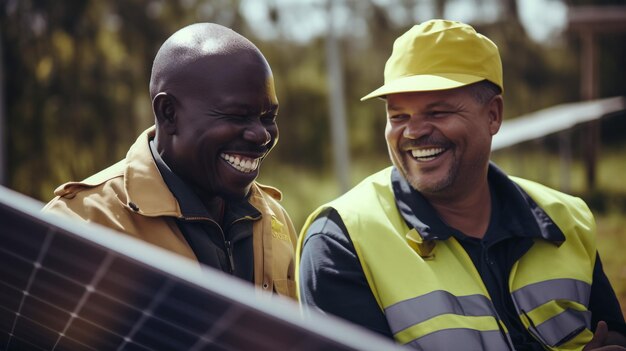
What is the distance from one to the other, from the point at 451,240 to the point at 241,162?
0.81 meters

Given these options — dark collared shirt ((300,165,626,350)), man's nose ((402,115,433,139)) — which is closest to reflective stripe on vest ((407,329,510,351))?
dark collared shirt ((300,165,626,350))

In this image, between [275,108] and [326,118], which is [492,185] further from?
[326,118]

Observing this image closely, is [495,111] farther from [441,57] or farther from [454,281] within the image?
[454,281]

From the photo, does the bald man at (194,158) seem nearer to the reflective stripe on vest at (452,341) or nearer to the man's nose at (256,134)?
the man's nose at (256,134)

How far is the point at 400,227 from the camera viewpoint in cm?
269

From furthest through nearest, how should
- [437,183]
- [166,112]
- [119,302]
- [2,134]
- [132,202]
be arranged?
[2,134] → [437,183] → [166,112] → [132,202] → [119,302]

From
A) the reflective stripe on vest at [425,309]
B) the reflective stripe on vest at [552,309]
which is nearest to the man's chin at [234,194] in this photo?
the reflective stripe on vest at [425,309]

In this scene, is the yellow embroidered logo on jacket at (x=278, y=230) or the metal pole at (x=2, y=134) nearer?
the yellow embroidered logo on jacket at (x=278, y=230)

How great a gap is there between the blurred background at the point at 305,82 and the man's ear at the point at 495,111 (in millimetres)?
5050

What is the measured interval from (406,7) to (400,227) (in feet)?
45.0

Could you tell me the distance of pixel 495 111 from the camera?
297 cm

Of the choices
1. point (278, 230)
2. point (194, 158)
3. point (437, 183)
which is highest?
point (194, 158)

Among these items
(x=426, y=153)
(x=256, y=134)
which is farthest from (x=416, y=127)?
(x=256, y=134)

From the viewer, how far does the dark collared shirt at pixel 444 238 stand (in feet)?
8.27
